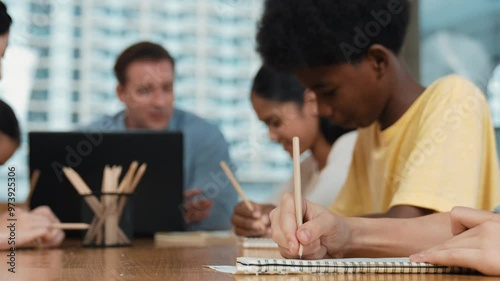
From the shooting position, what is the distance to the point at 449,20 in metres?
3.26

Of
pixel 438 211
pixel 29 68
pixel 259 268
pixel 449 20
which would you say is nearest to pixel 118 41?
pixel 29 68

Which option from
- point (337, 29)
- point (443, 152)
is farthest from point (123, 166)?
point (443, 152)

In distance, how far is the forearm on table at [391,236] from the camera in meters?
A: 1.11

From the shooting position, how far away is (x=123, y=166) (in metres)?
2.04

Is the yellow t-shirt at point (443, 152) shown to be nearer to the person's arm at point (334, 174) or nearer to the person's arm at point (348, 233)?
the person's arm at point (348, 233)

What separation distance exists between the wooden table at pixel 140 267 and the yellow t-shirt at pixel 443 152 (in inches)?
10.8

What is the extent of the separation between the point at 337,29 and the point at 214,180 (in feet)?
4.43

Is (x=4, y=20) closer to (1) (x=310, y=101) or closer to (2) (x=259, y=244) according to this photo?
(2) (x=259, y=244)

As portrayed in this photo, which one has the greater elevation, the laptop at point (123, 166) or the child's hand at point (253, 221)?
the laptop at point (123, 166)

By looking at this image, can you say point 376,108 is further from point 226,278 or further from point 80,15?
point 80,15

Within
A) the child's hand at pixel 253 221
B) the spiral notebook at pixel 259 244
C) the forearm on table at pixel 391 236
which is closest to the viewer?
the forearm on table at pixel 391 236

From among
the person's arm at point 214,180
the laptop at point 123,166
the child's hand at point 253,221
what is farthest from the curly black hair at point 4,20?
the person's arm at point 214,180

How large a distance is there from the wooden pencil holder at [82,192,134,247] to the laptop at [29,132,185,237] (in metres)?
0.35

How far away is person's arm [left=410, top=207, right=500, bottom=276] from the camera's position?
84cm
